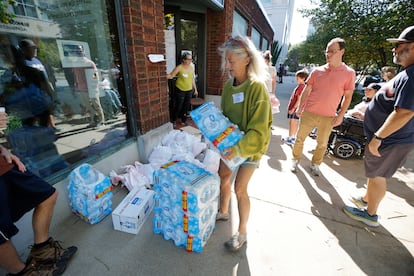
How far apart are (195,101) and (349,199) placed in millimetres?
3967

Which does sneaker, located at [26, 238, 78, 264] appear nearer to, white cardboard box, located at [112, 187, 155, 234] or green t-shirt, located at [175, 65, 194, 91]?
white cardboard box, located at [112, 187, 155, 234]

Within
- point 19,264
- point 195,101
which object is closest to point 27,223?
point 19,264

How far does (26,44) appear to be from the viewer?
6.83 ft

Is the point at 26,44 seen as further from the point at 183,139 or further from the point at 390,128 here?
the point at 390,128

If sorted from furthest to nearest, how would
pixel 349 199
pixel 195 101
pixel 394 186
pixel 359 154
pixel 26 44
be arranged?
pixel 195 101, pixel 359 154, pixel 394 186, pixel 349 199, pixel 26 44

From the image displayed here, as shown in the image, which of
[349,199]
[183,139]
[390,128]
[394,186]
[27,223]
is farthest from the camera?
[183,139]

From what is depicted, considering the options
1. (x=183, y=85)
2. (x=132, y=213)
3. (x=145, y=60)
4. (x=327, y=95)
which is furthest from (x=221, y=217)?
(x=183, y=85)

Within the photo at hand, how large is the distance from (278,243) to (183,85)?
12.2ft

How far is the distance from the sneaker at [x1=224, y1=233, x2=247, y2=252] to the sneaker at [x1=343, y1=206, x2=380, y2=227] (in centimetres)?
135

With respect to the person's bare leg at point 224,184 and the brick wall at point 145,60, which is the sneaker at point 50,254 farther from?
the brick wall at point 145,60

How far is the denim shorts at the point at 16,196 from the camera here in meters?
1.31

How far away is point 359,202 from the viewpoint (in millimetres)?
2549

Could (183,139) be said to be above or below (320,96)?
below

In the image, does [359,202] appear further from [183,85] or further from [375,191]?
[183,85]
